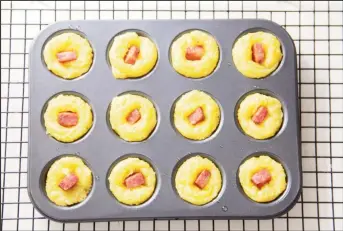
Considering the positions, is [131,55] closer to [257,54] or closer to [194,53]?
[194,53]

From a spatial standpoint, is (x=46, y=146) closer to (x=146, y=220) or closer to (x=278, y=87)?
(x=146, y=220)

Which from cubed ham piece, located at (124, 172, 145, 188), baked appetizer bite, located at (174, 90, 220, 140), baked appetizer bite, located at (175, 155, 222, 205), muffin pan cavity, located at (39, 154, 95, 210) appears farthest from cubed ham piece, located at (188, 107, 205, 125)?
muffin pan cavity, located at (39, 154, 95, 210)

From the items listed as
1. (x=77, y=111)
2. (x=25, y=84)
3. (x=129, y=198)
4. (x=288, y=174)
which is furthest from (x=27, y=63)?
(x=288, y=174)

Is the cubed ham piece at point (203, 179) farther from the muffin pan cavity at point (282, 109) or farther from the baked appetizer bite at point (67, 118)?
the baked appetizer bite at point (67, 118)

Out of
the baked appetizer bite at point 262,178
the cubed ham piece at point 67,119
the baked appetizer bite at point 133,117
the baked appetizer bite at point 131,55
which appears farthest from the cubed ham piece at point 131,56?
the baked appetizer bite at point 262,178

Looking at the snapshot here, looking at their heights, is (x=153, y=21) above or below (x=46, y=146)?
above

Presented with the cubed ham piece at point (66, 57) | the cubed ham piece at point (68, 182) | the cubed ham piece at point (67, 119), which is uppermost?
the cubed ham piece at point (66, 57)
